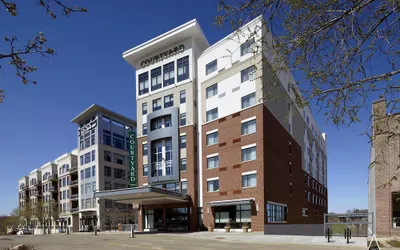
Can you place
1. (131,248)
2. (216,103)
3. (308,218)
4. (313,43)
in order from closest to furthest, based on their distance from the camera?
1. (313,43)
2. (131,248)
3. (216,103)
4. (308,218)

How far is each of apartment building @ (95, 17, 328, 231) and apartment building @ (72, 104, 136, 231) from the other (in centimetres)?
2262

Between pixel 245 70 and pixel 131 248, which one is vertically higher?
pixel 245 70

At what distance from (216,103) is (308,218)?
30.7 m

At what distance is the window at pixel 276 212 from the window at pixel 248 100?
1132cm

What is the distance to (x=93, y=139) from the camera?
7156 cm

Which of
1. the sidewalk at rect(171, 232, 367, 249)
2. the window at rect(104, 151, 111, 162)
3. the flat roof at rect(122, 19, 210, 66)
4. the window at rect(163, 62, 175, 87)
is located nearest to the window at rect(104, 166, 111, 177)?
the window at rect(104, 151, 111, 162)

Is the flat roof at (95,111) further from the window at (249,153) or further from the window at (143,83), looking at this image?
the window at (249,153)

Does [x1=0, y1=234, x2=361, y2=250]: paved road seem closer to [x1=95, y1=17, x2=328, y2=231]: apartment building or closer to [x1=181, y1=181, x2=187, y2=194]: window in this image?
[x1=95, y1=17, x2=328, y2=231]: apartment building

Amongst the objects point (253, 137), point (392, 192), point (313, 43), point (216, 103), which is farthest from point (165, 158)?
point (313, 43)

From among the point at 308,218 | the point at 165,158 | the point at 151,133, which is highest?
the point at 151,133

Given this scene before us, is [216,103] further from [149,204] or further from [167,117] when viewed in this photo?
[149,204]

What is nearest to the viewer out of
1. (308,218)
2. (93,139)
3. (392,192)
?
(392,192)

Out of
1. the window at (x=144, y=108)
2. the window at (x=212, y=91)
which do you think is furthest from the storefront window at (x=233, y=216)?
the window at (x=144, y=108)

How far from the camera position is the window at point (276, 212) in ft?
125
